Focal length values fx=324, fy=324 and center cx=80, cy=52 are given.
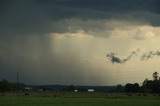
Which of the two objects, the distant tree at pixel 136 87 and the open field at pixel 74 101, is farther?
the distant tree at pixel 136 87

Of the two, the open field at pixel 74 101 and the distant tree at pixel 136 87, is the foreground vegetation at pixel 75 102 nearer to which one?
the open field at pixel 74 101

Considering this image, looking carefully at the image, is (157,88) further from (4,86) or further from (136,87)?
(4,86)

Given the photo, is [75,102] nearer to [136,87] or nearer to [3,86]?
[3,86]

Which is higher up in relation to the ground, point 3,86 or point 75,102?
point 3,86

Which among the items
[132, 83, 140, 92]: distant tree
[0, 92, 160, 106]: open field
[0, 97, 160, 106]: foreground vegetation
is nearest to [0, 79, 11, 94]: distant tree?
[0, 92, 160, 106]: open field

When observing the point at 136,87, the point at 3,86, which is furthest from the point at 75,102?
the point at 136,87

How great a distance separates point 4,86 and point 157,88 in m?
77.9

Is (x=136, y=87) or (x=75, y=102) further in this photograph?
(x=136, y=87)

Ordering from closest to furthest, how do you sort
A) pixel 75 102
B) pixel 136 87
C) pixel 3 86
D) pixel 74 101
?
pixel 75 102, pixel 74 101, pixel 3 86, pixel 136 87

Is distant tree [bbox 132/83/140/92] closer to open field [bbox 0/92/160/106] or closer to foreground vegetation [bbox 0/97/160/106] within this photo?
open field [bbox 0/92/160/106]

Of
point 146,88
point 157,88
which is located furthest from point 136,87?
point 157,88

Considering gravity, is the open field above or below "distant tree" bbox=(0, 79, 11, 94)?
below

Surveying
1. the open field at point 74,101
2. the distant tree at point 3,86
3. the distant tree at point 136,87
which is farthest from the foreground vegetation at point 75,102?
the distant tree at point 136,87

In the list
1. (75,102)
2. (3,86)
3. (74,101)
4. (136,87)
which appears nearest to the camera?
(75,102)
